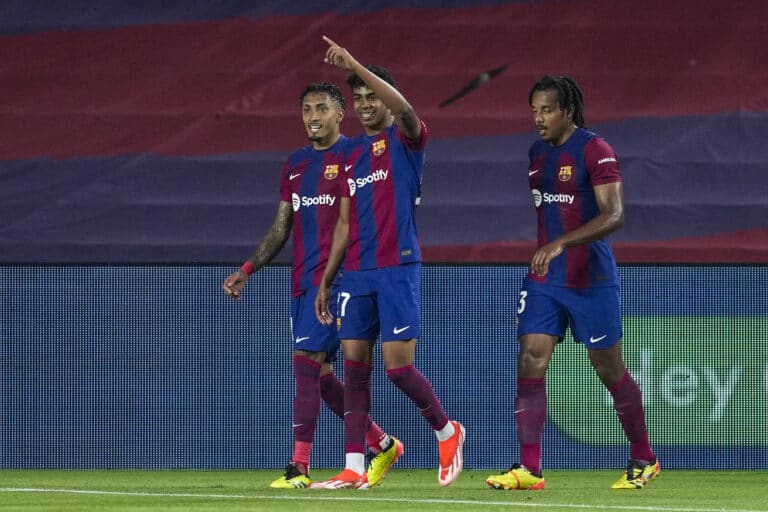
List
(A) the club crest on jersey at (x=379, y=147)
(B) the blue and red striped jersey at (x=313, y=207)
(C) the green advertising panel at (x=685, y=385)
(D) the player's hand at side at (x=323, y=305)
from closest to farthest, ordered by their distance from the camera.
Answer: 1. (A) the club crest on jersey at (x=379, y=147)
2. (D) the player's hand at side at (x=323, y=305)
3. (B) the blue and red striped jersey at (x=313, y=207)
4. (C) the green advertising panel at (x=685, y=385)

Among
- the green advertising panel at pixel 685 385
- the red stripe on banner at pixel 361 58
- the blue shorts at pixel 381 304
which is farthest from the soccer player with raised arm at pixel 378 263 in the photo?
the red stripe on banner at pixel 361 58

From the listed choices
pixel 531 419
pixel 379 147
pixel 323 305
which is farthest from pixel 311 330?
pixel 531 419

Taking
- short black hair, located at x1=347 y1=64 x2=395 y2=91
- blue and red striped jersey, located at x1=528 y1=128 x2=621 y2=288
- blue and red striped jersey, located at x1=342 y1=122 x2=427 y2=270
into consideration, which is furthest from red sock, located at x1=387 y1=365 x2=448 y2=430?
short black hair, located at x1=347 y1=64 x2=395 y2=91

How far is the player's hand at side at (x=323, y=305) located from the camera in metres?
7.09

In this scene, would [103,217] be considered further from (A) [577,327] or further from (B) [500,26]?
(A) [577,327]

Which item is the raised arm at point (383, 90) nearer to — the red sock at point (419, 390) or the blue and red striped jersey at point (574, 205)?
the blue and red striped jersey at point (574, 205)

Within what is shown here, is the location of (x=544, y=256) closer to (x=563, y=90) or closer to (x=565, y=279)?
(x=565, y=279)

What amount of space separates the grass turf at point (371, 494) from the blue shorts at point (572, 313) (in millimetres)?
634

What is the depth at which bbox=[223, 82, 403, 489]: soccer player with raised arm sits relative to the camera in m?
7.33

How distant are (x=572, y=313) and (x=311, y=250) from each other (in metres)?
1.20

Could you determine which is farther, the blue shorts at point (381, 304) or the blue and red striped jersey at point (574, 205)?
the blue and red striped jersey at point (574, 205)

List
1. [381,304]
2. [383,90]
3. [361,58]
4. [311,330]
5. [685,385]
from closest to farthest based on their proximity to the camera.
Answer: [383,90], [381,304], [311,330], [685,385], [361,58]

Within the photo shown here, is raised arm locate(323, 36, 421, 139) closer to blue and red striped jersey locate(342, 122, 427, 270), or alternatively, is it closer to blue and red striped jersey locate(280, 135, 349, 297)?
blue and red striped jersey locate(342, 122, 427, 270)

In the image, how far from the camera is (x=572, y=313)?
699 cm
